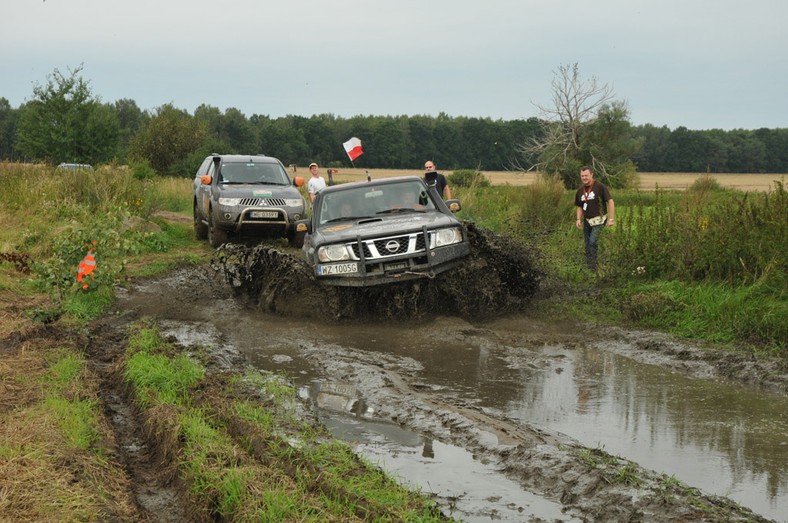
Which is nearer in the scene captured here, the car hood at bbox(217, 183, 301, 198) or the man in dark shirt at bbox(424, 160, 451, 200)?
the man in dark shirt at bbox(424, 160, 451, 200)

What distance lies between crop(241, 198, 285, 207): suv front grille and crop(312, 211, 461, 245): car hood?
7.10 meters

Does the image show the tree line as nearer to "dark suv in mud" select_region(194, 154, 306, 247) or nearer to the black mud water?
"dark suv in mud" select_region(194, 154, 306, 247)

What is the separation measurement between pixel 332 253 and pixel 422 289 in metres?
1.24

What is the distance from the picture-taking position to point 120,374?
8484 millimetres

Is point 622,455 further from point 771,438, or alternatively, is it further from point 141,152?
point 141,152

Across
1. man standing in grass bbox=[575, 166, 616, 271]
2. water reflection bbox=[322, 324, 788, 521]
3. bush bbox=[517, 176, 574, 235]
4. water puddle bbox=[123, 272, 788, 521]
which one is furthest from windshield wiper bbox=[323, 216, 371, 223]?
bush bbox=[517, 176, 574, 235]

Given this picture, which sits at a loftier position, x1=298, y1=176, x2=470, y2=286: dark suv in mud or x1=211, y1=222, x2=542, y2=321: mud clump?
x1=298, y1=176, x2=470, y2=286: dark suv in mud

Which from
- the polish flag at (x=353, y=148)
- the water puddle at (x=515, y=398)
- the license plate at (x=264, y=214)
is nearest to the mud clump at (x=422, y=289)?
the water puddle at (x=515, y=398)

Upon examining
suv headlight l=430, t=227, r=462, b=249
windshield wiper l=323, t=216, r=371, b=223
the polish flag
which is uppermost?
the polish flag

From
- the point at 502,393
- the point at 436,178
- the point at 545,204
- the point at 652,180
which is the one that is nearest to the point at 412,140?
the point at 652,180

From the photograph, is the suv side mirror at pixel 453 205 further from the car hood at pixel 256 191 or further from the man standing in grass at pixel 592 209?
the car hood at pixel 256 191

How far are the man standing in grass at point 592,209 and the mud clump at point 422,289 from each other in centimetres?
207

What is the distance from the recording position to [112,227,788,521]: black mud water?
17.4 feet

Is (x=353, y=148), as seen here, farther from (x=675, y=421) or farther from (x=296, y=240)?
(x=675, y=421)
